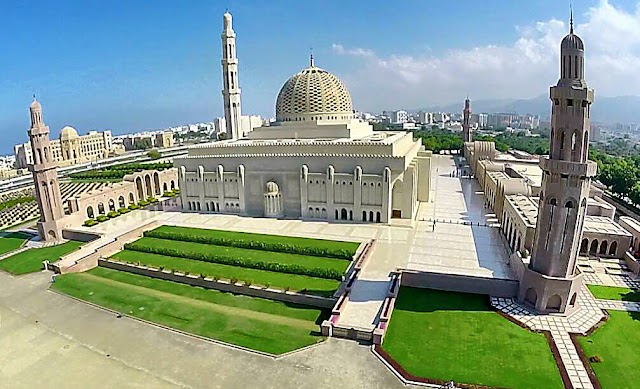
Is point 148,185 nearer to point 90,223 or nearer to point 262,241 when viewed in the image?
point 90,223

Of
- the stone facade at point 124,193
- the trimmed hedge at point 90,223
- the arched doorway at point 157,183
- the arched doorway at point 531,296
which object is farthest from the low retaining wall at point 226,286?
the arched doorway at point 157,183

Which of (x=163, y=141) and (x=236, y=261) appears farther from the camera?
(x=163, y=141)

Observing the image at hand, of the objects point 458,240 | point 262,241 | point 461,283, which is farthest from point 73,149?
point 461,283

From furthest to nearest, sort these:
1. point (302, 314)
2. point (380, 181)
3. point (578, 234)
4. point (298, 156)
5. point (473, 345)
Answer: point (298, 156) < point (380, 181) < point (302, 314) < point (578, 234) < point (473, 345)

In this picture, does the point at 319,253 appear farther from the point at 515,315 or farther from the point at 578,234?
the point at 578,234

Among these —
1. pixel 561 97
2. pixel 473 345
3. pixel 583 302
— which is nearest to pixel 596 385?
pixel 473 345

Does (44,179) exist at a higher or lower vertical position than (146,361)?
higher

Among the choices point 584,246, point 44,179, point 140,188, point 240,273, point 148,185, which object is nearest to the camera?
point 240,273
